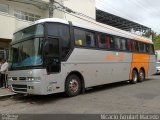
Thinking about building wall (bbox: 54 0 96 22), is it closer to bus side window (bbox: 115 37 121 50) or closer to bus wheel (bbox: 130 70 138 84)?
bus wheel (bbox: 130 70 138 84)

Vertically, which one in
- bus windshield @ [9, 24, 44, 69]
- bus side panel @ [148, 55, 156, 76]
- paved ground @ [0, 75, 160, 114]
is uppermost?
bus windshield @ [9, 24, 44, 69]

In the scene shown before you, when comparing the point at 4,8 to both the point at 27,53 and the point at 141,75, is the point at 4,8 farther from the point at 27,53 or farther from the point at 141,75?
the point at 141,75

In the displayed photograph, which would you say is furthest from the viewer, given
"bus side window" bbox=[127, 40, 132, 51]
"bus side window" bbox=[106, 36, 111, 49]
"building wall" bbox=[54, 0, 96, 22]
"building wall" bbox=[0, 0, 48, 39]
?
"building wall" bbox=[54, 0, 96, 22]

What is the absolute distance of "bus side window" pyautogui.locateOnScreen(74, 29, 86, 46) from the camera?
507 inches

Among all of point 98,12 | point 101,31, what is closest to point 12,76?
point 101,31

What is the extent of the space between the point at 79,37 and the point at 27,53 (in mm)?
2783

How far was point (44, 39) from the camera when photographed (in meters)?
11.1

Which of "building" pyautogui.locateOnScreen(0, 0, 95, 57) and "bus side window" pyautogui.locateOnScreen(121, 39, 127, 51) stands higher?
"building" pyautogui.locateOnScreen(0, 0, 95, 57)

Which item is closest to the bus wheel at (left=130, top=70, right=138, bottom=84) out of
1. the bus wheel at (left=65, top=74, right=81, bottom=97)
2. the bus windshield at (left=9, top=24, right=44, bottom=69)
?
the bus wheel at (left=65, top=74, right=81, bottom=97)

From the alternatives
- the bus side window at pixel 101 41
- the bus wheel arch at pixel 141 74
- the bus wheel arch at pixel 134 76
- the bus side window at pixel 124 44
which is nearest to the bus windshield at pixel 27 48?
the bus side window at pixel 101 41

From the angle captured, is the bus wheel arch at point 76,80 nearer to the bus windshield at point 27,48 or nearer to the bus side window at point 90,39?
the bus side window at point 90,39

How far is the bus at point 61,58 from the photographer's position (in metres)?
11.0

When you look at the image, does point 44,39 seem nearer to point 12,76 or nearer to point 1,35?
point 12,76

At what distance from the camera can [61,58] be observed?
38.7ft
